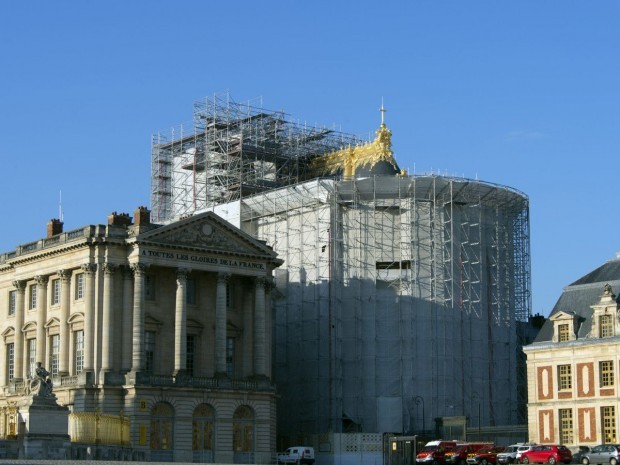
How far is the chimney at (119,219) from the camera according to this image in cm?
9000

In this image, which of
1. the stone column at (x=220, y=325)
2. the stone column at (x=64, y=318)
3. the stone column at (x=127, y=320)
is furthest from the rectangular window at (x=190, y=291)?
the stone column at (x=64, y=318)

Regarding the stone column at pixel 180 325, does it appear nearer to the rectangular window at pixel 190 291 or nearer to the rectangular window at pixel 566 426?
the rectangular window at pixel 190 291

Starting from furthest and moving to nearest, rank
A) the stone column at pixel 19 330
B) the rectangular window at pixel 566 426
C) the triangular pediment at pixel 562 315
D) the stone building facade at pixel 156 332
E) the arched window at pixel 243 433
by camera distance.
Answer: the stone column at pixel 19 330 → the arched window at pixel 243 433 → the stone building facade at pixel 156 332 → the triangular pediment at pixel 562 315 → the rectangular window at pixel 566 426

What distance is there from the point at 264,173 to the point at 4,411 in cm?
3063

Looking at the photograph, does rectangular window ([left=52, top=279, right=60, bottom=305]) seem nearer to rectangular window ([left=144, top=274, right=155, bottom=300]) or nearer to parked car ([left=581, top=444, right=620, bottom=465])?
rectangular window ([left=144, top=274, right=155, bottom=300])

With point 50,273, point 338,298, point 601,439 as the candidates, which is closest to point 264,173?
point 338,298

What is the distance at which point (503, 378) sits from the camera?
326ft

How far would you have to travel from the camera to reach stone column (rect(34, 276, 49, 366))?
301 ft

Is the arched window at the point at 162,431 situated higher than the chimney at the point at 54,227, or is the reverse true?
the chimney at the point at 54,227

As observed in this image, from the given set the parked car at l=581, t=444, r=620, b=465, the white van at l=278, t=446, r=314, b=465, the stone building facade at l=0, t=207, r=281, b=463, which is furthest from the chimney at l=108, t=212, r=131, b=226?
the parked car at l=581, t=444, r=620, b=465

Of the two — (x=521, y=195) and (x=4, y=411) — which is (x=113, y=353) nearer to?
(x=4, y=411)

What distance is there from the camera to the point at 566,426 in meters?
83.2

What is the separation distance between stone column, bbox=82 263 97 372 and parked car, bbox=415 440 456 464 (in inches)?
863

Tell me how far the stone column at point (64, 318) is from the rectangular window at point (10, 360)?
6548 mm
